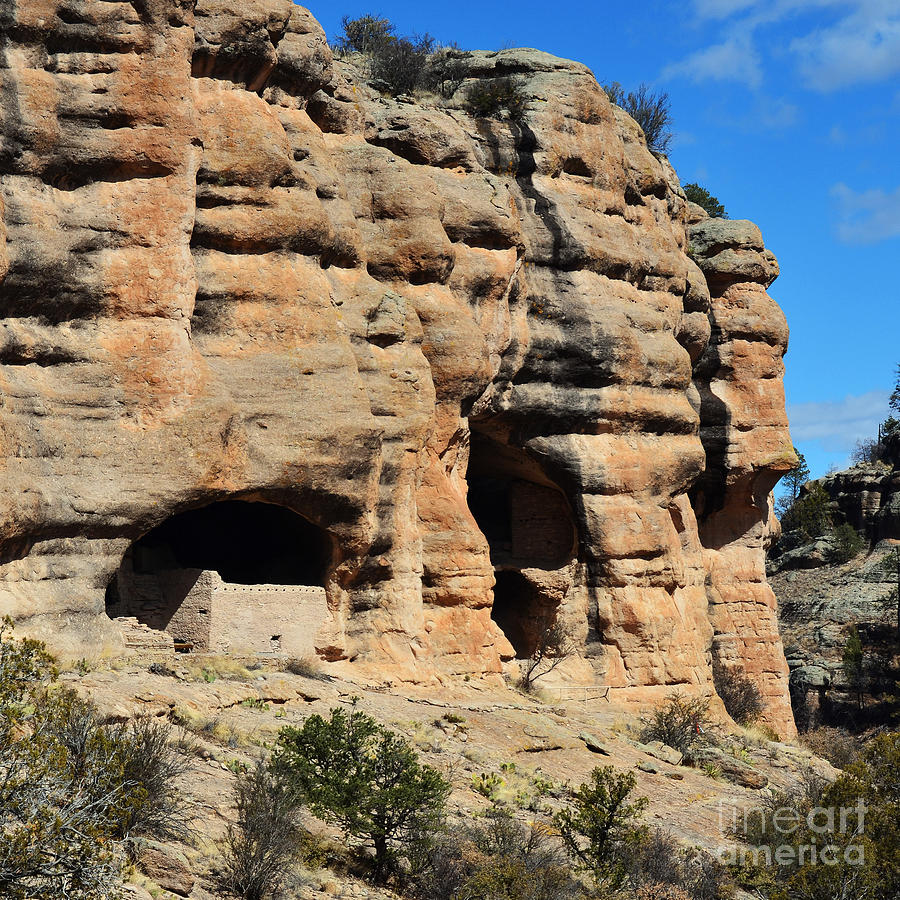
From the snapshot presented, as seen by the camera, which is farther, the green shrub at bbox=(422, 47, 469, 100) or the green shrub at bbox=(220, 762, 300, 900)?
the green shrub at bbox=(422, 47, 469, 100)

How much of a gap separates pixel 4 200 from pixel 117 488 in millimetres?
4333

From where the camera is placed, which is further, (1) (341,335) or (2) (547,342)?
(2) (547,342)

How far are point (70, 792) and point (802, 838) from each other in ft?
29.4

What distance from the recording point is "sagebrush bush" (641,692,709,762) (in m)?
26.5

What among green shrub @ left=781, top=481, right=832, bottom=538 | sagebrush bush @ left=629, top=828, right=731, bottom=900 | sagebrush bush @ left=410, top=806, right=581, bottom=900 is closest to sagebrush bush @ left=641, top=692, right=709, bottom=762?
sagebrush bush @ left=629, top=828, right=731, bottom=900

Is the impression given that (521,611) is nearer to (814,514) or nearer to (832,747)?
(832,747)

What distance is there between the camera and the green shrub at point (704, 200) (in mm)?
45219

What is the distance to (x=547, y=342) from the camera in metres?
29.9

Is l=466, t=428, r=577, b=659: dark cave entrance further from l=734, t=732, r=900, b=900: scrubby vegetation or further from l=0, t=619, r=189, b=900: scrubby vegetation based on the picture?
l=0, t=619, r=189, b=900: scrubby vegetation

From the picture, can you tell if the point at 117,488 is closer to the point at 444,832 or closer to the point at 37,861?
the point at 444,832

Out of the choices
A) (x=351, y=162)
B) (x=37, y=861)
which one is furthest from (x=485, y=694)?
(x=37, y=861)

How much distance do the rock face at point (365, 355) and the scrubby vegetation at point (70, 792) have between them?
4.83 m

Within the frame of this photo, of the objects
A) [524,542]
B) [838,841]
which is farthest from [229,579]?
[838,841]

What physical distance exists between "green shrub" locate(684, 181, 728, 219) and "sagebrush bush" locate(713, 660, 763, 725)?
589 inches
